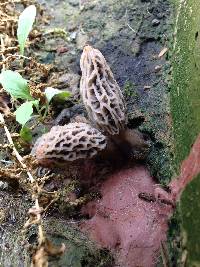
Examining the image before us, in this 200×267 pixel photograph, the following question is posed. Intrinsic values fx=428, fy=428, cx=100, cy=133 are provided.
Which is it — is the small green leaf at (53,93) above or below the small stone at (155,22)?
below

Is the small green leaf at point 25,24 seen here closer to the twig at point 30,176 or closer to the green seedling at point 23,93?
the green seedling at point 23,93

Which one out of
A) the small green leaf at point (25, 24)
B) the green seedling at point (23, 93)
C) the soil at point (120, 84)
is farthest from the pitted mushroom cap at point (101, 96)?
the small green leaf at point (25, 24)

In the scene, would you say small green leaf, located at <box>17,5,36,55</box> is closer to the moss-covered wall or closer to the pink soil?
the moss-covered wall

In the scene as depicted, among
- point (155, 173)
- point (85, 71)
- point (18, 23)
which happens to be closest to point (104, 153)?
point (155, 173)

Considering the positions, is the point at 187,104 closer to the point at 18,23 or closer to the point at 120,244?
the point at 120,244

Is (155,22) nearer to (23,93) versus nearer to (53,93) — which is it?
(53,93)

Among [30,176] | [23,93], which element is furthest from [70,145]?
[23,93]
